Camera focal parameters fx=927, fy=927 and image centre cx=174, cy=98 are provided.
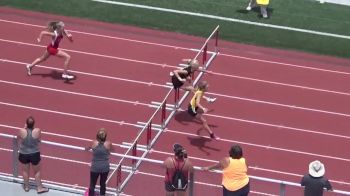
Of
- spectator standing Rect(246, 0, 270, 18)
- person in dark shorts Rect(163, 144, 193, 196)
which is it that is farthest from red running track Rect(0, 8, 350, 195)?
spectator standing Rect(246, 0, 270, 18)

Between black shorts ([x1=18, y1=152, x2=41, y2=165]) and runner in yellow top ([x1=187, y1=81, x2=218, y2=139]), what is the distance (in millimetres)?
5104

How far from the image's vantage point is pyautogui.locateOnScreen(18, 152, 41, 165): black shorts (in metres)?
14.8

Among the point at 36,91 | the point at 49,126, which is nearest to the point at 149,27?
the point at 36,91

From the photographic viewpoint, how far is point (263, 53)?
2475cm

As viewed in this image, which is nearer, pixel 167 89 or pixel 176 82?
pixel 176 82

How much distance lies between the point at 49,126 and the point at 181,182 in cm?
612

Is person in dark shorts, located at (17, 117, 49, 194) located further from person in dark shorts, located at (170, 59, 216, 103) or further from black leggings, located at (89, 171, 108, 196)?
person in dark shorts, located at (170, 59, 216, 103)

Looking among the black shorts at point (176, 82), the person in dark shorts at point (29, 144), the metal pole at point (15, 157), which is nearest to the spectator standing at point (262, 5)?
the black shorts at point (176, 82)

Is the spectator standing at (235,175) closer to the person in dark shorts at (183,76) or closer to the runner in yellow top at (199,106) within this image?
the runner in yellow top at (199,106)

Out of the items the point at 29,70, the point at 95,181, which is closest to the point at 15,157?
the point at 95,181

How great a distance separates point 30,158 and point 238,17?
13.3 m

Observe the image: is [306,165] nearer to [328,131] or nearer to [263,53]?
[328,131]

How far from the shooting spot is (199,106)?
19.2m

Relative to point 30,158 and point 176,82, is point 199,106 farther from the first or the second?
point 30,158
